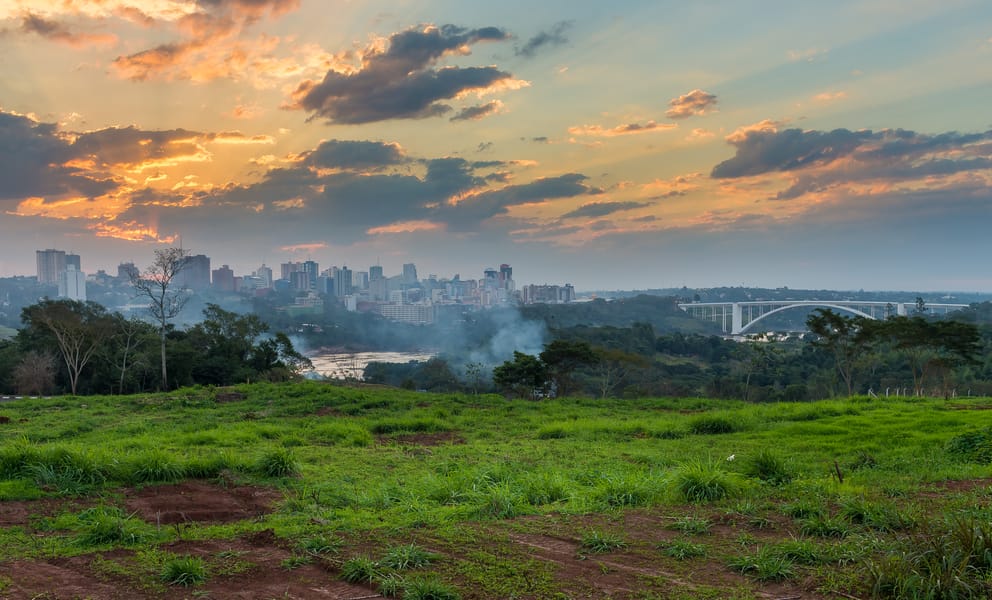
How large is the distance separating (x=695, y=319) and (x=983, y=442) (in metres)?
116

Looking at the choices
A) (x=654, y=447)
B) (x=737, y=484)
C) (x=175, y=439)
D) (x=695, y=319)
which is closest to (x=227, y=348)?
(x=175, y=439)

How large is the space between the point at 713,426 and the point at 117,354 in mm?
31594

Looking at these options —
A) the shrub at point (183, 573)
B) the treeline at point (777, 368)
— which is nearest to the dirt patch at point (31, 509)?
the shrub at point (183, 573)

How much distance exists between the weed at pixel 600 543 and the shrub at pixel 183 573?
9.95 ft

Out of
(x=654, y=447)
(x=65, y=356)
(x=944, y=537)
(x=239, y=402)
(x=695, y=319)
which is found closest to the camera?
(x=944, y=537)

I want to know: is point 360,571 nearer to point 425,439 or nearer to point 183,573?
point 183,573

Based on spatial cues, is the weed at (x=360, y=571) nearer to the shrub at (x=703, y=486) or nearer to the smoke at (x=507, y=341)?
the shrub at (x=703, y=486)

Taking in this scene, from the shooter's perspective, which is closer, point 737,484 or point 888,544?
point 888,544

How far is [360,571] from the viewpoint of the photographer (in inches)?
180

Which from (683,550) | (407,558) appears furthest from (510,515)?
(683,550)

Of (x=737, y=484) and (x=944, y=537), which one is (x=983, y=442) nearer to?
(x=737, y=484)

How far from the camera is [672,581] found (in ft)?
14.4

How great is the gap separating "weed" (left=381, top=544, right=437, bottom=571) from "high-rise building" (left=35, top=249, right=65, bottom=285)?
134823mm

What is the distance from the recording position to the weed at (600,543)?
198 inches
